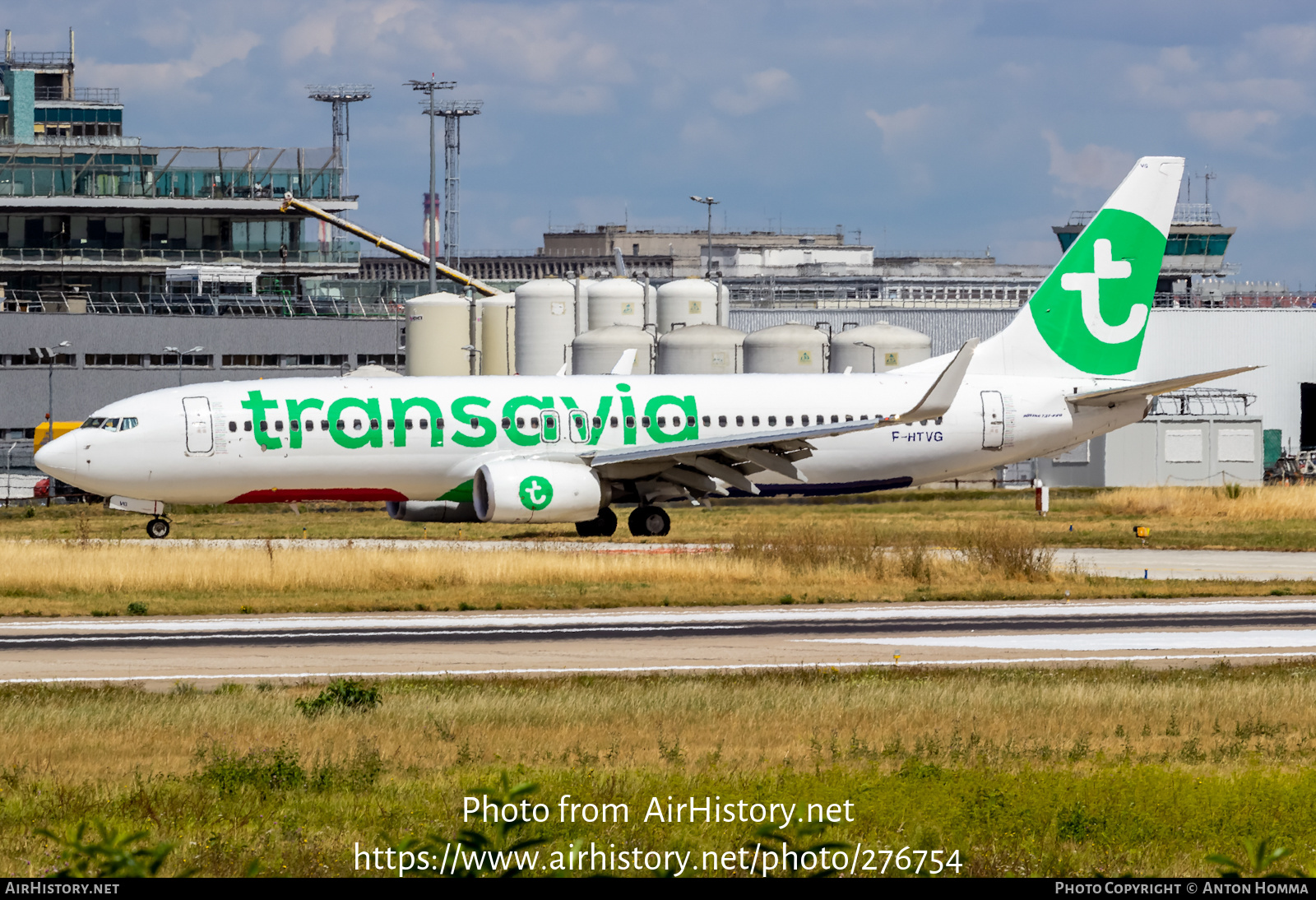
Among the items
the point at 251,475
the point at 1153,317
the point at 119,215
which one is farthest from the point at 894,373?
the point at 119,215

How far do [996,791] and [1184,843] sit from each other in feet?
5.97

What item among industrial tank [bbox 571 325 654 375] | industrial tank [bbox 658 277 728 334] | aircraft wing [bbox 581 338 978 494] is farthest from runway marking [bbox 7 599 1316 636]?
industrial tank [bbox 658 277 728 334]

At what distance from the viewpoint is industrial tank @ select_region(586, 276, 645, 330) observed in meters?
89.2

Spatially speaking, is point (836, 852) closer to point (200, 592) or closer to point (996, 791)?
point (996, 791)

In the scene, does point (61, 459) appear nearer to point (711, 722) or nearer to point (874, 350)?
point (711, 722)

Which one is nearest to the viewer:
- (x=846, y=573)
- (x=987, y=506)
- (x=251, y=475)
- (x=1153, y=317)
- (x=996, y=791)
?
(x=996, y=791)

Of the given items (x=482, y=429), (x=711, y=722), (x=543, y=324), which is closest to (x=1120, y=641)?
(x=711, y=722)

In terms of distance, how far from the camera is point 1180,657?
23625 millimetres

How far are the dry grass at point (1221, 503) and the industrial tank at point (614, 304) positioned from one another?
34.6 meters

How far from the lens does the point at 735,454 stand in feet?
141

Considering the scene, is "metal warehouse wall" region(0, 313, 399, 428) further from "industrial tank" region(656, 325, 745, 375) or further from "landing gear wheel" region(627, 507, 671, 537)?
"landing gear wheel" region(627, 507, 671, 537)

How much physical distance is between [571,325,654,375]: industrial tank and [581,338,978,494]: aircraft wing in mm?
33004

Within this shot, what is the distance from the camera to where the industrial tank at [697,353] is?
76.8 m

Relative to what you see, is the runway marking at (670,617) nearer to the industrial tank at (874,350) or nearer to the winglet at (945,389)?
the winglet at (945,389)
